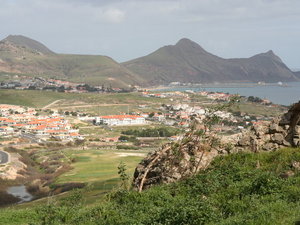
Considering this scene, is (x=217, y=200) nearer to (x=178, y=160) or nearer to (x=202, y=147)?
(x=178, y=160)

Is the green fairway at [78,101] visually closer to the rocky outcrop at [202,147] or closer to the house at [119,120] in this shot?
the house at [119,120]

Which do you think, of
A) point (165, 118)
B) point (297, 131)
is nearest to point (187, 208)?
point (297, 131)

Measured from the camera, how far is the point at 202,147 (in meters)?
12.1

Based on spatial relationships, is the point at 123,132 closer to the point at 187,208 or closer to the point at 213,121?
the point at 213,121

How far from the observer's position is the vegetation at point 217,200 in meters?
7.42

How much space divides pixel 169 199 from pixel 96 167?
3873 cm

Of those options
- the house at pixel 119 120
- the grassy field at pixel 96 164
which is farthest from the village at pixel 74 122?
the grassy field at pixel 96 164

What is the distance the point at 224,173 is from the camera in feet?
34.7

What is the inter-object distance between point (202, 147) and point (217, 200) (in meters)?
3.33

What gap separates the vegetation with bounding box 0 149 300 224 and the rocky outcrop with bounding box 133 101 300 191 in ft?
1.61

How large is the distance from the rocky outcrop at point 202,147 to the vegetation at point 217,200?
0.49 m

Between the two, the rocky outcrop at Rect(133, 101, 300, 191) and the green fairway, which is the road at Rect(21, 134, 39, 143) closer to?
the green fairway

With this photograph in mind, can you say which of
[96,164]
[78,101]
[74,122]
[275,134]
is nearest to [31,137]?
[74,122]

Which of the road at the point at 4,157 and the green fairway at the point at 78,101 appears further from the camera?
the green fairway at the point at 78,101
